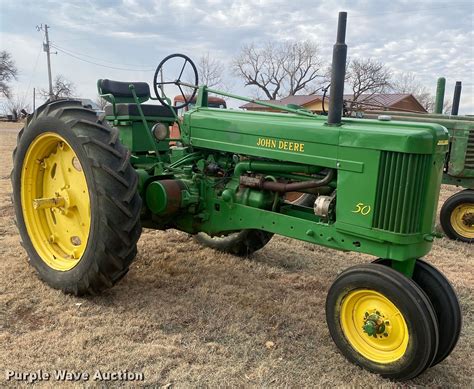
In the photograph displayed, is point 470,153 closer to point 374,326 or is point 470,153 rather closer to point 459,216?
point 459,216

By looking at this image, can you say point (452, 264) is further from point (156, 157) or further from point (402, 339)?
point (156, 157)

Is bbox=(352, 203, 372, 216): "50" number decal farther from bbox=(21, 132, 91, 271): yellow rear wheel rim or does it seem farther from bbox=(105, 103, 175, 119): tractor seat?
bbox=(105, 103, 175, 119): tractor seat

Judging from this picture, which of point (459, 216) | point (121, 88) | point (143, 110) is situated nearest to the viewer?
point (143, 110)

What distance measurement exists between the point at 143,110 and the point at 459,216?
4564 millimetres

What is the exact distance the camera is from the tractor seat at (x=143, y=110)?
160 inches

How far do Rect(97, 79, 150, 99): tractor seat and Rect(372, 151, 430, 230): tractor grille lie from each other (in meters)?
2.50

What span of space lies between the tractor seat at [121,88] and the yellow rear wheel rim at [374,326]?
2.69 metres

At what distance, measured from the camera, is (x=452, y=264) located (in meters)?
5.02

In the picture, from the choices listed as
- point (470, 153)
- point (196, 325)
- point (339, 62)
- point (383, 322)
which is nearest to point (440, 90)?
point (470, 153)

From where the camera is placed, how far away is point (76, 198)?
3596 mm

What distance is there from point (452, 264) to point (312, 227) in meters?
2.68

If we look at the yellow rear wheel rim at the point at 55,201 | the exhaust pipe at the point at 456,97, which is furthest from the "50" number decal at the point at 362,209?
the exhaust pipe at the point at 456,97

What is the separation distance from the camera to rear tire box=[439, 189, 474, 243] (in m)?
6.35

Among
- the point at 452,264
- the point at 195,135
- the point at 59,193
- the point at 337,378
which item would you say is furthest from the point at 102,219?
the point at 452,264
